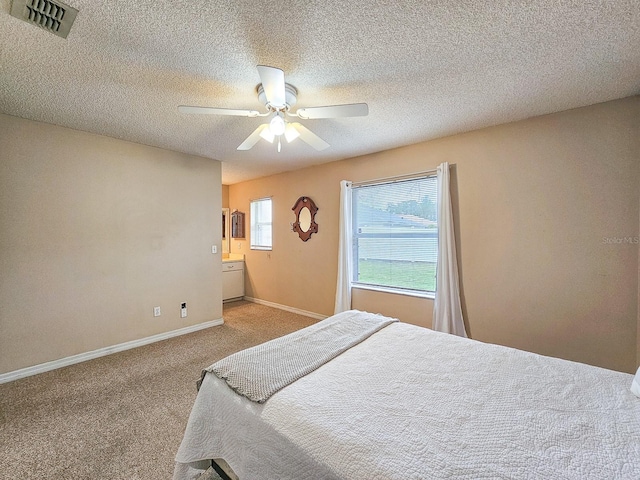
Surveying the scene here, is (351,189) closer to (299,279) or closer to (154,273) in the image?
(299,279)

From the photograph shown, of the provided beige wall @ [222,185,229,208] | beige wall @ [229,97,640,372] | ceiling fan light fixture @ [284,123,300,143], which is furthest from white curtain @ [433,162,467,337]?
beige wall @ [222,185,229,208]

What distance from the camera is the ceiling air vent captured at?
4.37ft

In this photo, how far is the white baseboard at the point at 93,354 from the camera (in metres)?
2.52

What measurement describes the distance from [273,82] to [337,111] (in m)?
0.46

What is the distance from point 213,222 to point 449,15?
3.56 meters

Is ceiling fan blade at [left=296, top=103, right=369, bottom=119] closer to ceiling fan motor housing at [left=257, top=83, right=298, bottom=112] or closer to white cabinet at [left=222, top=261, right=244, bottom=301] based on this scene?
ceiling fan motor housing at [left=257, top=83, right=298, bottom=112]

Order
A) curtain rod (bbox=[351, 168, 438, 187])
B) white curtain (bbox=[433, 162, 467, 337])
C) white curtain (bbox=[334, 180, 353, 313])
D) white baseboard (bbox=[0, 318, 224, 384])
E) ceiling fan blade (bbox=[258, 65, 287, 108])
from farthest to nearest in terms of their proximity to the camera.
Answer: white curtain (bbox=[334, 180, 353, 313]), curtain rod (bbox=[351, 168, 438, 187]), white curtain (bbox=[433, 162, 467, 337]), white baseboard (bbox=[0, 318, 224, 384]), ceiling fan blade (bbox=[258, 65, 287, 108])

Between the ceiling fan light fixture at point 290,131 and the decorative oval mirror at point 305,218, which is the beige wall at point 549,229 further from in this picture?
the ceiling fan light fixture at point 290,131

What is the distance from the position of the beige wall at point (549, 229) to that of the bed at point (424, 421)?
48.5 inches

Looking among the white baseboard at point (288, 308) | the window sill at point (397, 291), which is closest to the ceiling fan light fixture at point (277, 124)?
the window sill at point (397, 291)

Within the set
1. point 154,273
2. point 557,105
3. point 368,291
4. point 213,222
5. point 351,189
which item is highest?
point 557,105

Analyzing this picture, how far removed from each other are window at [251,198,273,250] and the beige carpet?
230cm

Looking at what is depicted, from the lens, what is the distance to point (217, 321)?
13.3 feet

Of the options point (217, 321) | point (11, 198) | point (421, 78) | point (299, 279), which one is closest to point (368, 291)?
point (299, 279)
